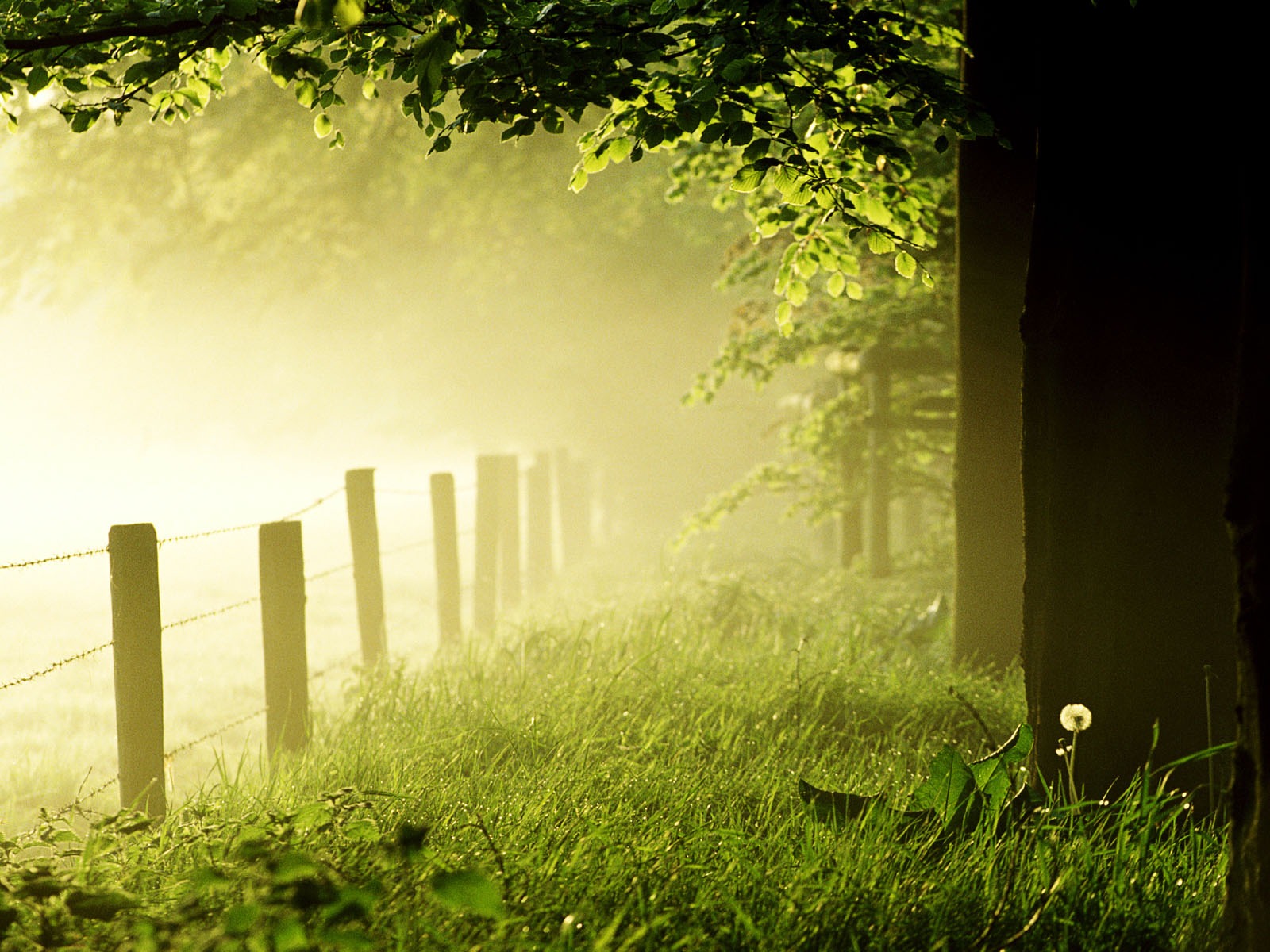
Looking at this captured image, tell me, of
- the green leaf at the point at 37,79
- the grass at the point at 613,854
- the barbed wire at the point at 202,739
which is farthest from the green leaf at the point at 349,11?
the barbed wire at the point at 202,739

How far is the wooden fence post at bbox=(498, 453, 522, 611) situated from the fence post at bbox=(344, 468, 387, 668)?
4216 mm

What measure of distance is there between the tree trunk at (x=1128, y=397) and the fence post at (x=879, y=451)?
565cm

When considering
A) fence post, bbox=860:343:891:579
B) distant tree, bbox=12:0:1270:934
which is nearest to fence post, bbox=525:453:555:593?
fence post, bbox=860:343:891:579

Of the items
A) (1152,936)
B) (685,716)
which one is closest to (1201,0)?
(1152,936)

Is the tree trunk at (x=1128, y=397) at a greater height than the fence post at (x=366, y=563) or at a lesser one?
greater

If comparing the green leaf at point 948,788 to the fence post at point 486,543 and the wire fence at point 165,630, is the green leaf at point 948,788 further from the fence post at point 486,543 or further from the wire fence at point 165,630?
the fence post at point 486,543

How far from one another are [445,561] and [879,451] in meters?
3.66

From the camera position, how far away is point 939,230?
700 centimetres

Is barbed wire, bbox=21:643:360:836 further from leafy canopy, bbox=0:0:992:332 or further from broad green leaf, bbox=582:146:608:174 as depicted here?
broad green leaf, bbox=582:146:608:174

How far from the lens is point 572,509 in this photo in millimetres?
16453

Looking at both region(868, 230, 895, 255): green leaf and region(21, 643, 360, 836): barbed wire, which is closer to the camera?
region(21, 643, 360, 836): barbed wire

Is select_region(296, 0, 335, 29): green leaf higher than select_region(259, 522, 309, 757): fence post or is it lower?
higher

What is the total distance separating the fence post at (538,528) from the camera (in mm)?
13562

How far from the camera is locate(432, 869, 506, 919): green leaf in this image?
5.97 ft
